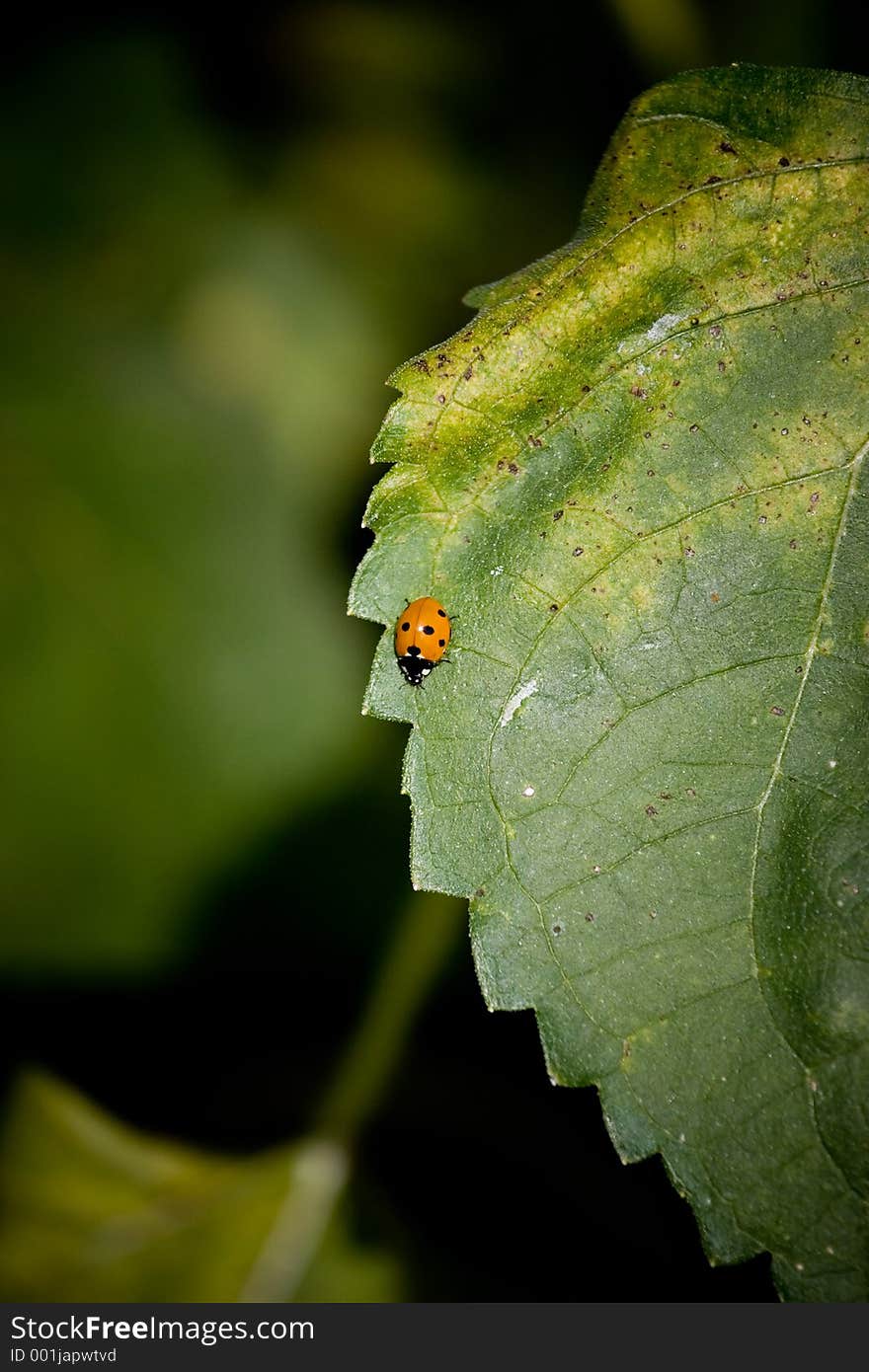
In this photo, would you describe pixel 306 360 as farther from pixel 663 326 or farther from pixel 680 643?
pixel 680 643

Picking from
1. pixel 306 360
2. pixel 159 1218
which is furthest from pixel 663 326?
pixel 159 1218

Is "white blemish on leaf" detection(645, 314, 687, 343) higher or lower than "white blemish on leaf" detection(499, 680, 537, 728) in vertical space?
higher

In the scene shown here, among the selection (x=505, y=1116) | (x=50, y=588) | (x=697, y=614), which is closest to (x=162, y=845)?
(x=50, y=588)

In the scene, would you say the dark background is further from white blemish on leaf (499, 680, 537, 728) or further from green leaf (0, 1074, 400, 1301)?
white blemish on leaf (499, 680, 537, 728)

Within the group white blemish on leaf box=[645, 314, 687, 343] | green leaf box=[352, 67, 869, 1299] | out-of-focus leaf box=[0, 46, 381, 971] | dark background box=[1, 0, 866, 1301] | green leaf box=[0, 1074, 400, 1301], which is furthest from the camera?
out-of-focus leaf box=[0, 46, 381, 971]

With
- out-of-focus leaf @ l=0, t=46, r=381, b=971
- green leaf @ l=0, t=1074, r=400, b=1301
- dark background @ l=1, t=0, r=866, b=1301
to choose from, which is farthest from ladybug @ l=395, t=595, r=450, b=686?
green leaf @ l=0, t=1074, r=400, b=1301

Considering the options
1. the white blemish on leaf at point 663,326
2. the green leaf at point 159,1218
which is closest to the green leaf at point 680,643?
the white blemish on leaf at point 663,326

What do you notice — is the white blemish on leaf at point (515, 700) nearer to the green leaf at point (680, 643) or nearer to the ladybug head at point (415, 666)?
the green leaf at point (680, 643)
